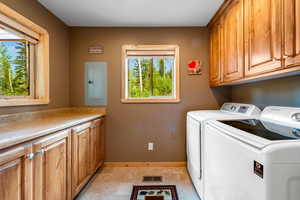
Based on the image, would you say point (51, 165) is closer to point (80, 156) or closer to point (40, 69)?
point (80, 156)

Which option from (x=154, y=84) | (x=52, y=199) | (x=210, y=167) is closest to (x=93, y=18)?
(x=154, y=84)

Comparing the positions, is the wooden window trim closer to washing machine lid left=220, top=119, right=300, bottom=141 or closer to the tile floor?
the tile floor

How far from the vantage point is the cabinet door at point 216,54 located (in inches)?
91.5

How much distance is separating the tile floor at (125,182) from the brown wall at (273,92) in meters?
1.28

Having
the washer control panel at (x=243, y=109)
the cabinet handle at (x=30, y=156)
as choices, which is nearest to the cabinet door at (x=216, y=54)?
the washer control panel at (x=243, y=109)

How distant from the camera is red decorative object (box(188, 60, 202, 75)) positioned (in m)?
2.76

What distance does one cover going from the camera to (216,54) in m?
2.45

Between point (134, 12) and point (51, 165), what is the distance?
6.34 ft

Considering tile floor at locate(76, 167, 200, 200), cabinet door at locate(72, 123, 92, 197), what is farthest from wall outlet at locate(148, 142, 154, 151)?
cabinet door at locate(72, 123, 92, 197)

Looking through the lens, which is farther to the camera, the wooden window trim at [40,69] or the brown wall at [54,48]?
the wooden window trim at [40,69]

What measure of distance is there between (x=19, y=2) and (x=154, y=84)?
193 cm

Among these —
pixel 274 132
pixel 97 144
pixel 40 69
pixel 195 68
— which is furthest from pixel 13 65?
pixel 274 132

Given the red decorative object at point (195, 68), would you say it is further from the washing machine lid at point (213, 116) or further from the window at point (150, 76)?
the washing machine lid at point (213, 116)

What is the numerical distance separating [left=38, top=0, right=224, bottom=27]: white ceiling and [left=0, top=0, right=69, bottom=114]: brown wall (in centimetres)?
Result: 11
